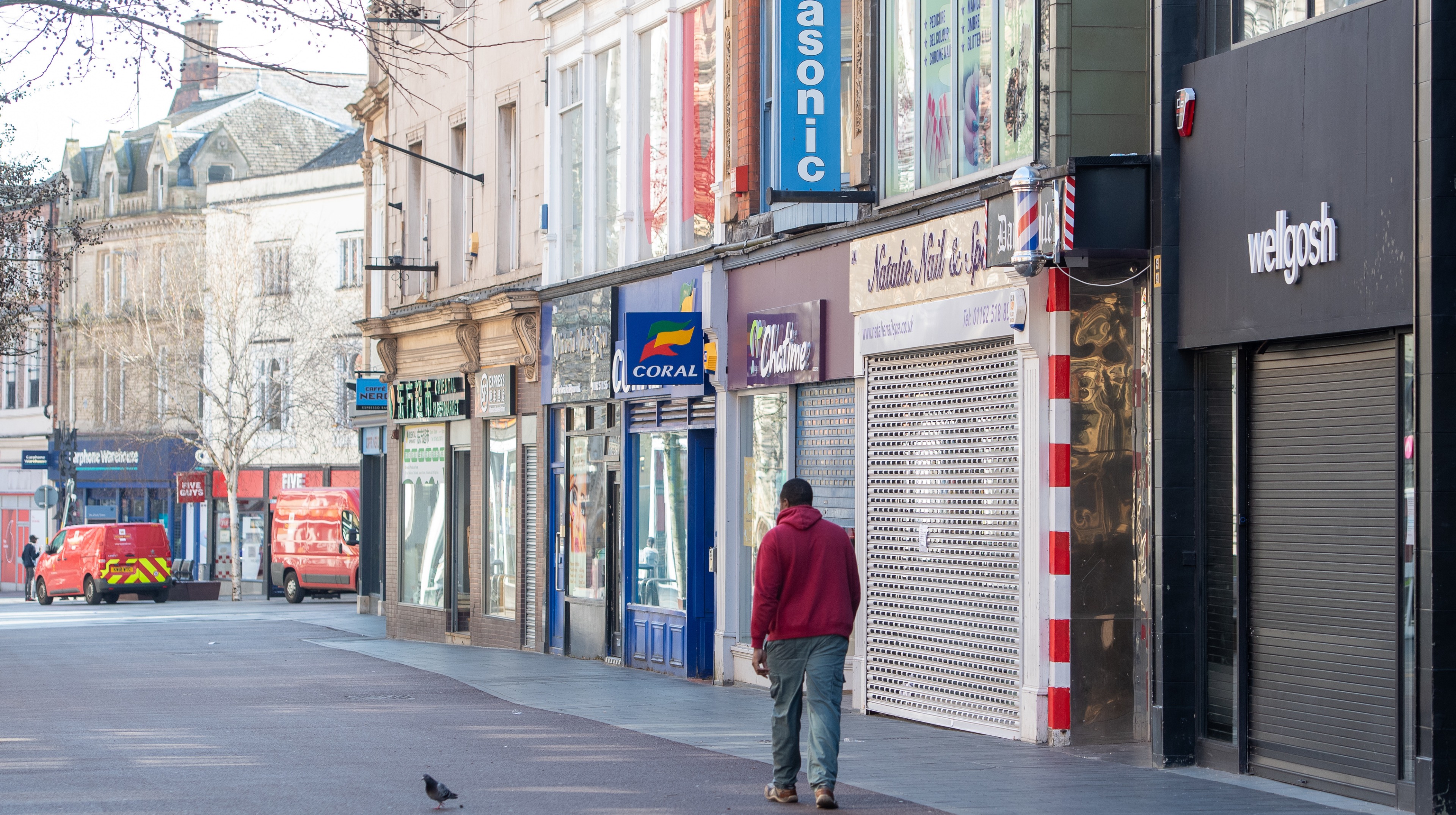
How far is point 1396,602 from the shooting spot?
31.1 ft

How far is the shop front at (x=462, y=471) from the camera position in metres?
23.7

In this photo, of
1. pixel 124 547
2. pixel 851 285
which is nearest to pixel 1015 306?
Answer: pixel 851 285

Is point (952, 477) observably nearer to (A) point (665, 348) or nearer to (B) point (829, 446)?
(B) point (829, 446)

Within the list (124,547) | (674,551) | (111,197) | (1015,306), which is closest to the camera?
(1015,306)

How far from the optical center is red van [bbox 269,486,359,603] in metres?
40.9

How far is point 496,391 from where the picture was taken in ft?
79.8

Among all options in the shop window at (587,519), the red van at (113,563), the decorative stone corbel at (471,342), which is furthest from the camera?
the red van at (113,563)

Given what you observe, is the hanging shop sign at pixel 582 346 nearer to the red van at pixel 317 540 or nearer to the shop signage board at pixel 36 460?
the red van at pixel 317 540

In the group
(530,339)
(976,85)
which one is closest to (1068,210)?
(976,85)

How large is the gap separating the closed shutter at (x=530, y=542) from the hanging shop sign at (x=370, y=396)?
7659 millimetres

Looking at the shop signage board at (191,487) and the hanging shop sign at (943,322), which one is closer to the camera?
the hanging shop sign at (943,322)

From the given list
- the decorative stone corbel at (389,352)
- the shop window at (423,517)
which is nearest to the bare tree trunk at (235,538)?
the shop window at (423,517)

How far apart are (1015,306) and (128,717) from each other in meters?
7.92

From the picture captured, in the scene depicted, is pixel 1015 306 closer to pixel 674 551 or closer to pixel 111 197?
pixel 674 551
